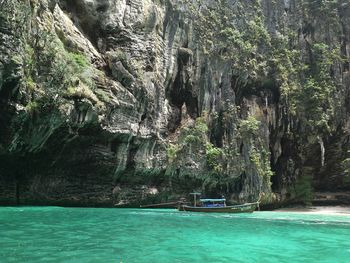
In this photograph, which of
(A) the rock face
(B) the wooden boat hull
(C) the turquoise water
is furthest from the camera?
(B) the wooden boat hull

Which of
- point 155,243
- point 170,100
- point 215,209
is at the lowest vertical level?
point 155,243

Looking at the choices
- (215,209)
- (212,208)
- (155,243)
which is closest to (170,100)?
(212,208)

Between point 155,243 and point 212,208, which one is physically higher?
point 212,208

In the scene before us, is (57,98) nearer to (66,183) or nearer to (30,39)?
(30,39)

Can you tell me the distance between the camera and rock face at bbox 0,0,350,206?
2248cm

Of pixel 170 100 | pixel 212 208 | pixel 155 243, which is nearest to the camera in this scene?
pixel 155 243

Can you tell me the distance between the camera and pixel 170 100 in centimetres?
3572

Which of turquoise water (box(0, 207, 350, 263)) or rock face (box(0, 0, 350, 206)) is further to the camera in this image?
rock face (box(0, 0, 350, 206))

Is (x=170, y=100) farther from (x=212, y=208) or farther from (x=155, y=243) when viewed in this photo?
(x=155, y=243)

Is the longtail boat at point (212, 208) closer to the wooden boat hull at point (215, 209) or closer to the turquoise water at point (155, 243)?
the wooden boat hull at point (215, 209)

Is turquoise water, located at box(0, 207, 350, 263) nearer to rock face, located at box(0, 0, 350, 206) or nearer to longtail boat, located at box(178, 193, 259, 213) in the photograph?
rock face, located at box(0, 0, 350, 206)

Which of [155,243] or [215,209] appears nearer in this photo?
[155,243]

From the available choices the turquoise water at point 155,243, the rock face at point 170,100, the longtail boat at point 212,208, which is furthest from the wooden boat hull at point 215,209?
the turquoise water at point 155,243

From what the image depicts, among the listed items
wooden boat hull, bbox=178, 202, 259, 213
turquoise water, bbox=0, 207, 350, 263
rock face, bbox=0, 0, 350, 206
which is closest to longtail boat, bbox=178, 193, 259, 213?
wooden boat hull, bbox=178, 202, 259, 213
